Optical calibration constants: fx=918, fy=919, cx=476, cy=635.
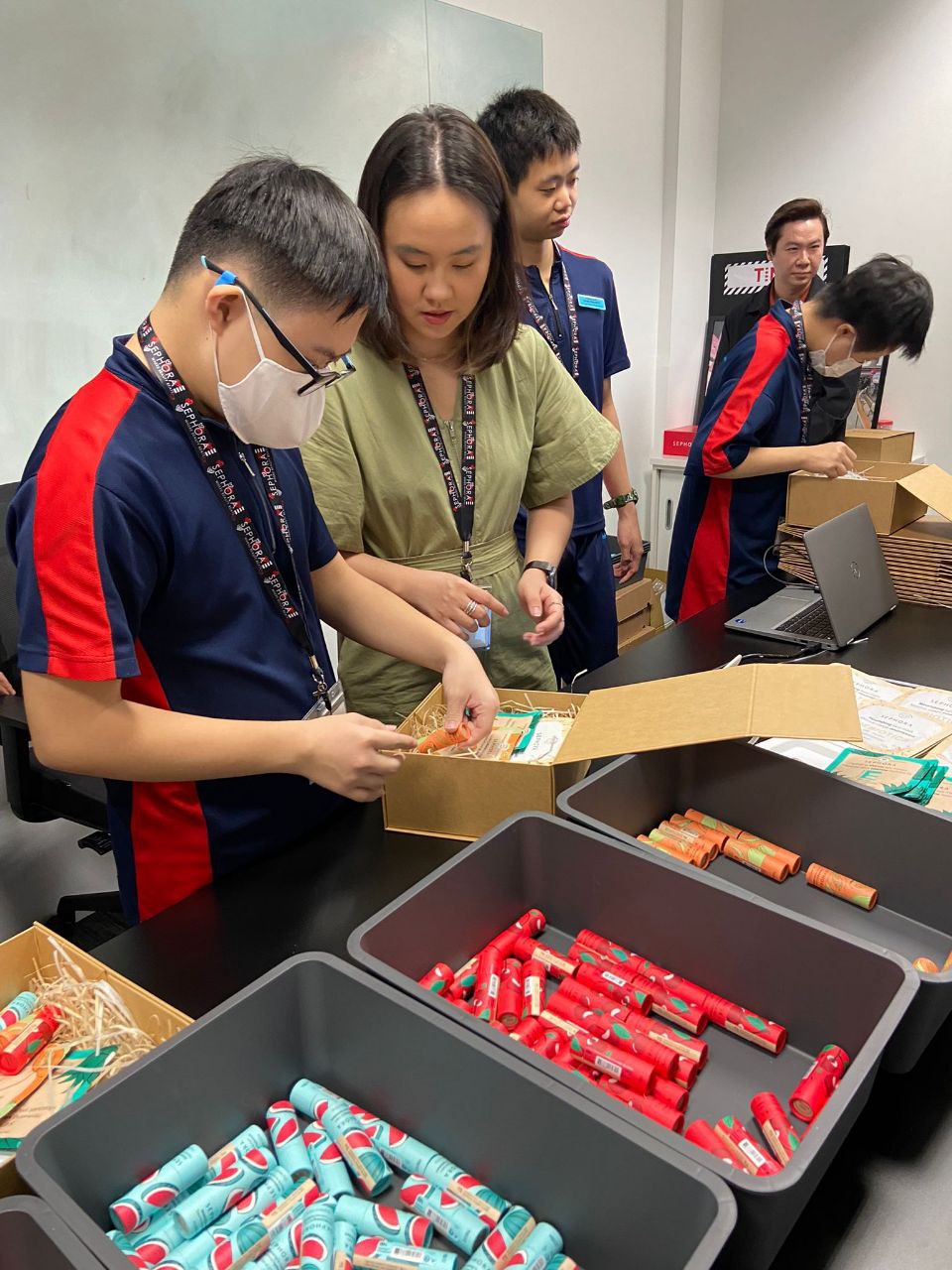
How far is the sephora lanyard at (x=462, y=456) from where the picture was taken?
1497mm

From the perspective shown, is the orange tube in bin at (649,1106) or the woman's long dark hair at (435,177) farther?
the woman's long dark hair at (435,177)

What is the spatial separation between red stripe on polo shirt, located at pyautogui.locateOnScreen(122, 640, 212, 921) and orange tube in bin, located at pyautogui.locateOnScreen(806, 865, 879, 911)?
2.44ft

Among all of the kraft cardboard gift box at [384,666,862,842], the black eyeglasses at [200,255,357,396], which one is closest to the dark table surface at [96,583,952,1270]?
the kraft cardboard gift box at [384,666,862,842]

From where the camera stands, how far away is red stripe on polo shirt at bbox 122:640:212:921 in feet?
3.70

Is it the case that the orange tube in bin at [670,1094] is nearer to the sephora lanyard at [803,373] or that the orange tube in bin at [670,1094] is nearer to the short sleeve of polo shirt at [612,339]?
the sephora lanyard at [803,373]

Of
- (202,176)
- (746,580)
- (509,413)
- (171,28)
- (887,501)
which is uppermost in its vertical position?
(171,28)

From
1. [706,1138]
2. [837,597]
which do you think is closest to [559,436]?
[837,597]

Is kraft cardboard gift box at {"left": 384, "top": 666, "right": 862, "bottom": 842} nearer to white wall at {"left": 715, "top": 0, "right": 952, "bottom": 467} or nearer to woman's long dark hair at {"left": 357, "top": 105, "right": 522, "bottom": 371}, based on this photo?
woman's long dark hair at {"left": 357, "top": 105, "right": 522, "bottom": 371}

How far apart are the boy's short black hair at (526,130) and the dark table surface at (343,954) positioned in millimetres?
1594

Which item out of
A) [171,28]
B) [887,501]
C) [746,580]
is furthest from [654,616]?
[171,28]

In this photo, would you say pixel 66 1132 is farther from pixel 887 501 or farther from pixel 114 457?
pixel 887 501

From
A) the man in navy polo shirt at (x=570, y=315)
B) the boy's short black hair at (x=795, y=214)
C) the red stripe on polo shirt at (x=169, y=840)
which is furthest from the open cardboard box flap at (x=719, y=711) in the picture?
the boy's short black hair at (x=795, y=214)

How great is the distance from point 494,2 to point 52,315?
1973mm

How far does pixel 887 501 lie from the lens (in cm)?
208
